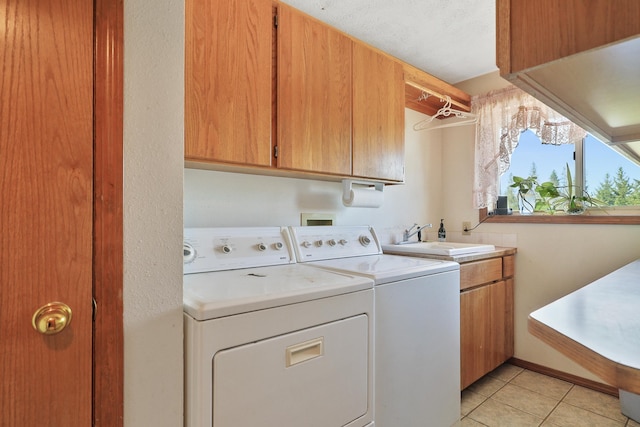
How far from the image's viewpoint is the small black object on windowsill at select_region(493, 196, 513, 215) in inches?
107

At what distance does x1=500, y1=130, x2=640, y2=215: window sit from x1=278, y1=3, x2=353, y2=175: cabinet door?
5.70 ft

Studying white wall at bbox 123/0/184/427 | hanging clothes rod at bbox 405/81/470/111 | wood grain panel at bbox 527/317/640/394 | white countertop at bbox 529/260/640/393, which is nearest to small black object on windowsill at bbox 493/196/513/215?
hanging clothes rod at bbox 405/81/470/111

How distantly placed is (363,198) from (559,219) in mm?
1543

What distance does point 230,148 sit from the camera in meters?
1.41

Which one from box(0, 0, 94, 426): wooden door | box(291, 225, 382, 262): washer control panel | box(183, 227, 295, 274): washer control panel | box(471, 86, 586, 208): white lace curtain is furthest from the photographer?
box(471, 86, 586, 208): white lace curtain

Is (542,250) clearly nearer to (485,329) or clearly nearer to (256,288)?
(485,329)

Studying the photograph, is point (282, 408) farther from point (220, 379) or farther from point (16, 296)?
point (16, 296)

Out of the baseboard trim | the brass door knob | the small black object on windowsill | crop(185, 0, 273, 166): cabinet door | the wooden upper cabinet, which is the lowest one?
the baseboard trim

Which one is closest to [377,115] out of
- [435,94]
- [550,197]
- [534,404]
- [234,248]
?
[435,94]

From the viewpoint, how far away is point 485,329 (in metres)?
2.26

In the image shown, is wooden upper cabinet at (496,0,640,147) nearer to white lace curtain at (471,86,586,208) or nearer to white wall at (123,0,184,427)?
white wall at (123,0,184,427)

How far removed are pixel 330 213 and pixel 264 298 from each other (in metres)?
1.24

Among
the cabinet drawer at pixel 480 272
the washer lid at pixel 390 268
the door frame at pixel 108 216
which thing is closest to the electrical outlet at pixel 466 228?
the cabinet drawer at pixel 480 272

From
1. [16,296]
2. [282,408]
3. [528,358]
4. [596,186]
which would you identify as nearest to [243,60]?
[16,296]
